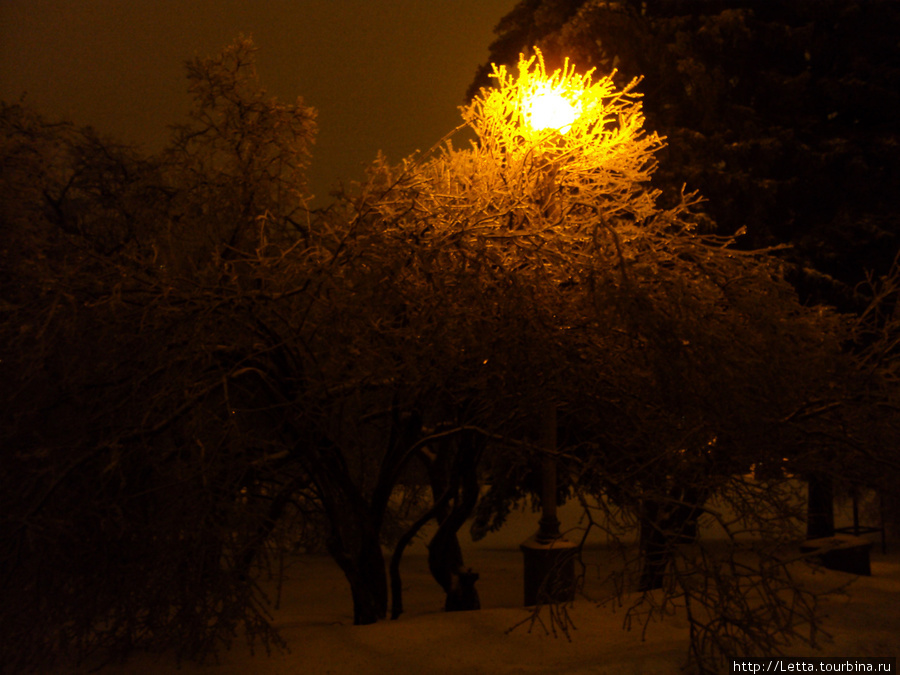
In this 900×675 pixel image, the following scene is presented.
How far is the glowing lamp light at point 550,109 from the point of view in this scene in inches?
248

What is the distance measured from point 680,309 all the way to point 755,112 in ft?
28.1

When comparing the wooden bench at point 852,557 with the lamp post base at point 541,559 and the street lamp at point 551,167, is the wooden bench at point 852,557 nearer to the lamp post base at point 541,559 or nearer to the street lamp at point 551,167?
the lamp post base at point 541,559

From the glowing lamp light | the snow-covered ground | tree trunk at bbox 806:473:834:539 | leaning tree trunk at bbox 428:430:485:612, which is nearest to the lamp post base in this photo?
the snow-covered ground

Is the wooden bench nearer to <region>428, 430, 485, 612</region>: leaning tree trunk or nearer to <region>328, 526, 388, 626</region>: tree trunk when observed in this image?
<region>428, 430, 485, 612</region>: leaning tree trunk

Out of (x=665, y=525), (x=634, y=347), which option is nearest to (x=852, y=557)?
(x=665, y=525)

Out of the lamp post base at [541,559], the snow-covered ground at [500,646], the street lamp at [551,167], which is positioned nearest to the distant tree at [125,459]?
the snow-covered ground at [500,646]

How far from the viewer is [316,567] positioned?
46.8 feet

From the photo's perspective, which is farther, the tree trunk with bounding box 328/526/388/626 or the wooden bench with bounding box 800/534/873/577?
the wooden bench with bounding box 800/534/873/577

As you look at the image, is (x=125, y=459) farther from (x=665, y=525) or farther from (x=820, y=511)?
(x=820, y=511)

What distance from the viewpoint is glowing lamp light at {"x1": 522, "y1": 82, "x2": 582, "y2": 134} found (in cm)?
630

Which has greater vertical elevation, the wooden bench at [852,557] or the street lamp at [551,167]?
the street lamp at [551,167]

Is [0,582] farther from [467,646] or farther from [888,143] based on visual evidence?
[888,143]

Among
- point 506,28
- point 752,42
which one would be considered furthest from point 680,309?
point 506,28

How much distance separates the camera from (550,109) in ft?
20.8
